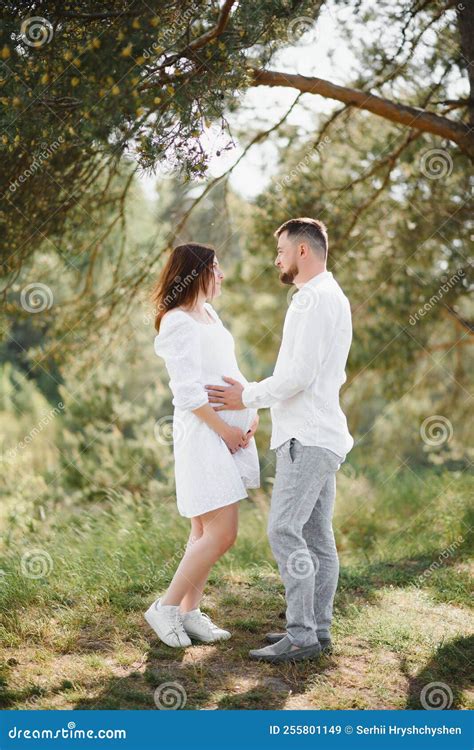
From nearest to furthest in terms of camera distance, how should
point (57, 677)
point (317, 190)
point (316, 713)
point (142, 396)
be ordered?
point (316, 713) < point (57, 677) < point (317, 190) < point (142, 396)

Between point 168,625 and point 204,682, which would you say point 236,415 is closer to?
point 168,625

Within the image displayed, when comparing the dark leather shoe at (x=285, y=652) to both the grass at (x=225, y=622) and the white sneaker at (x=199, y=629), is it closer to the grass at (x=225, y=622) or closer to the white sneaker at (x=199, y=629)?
the grass at (x=225, y=622)

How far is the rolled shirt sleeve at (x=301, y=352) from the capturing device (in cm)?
332

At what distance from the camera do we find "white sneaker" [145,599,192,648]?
3.58m

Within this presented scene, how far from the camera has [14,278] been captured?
210 inches

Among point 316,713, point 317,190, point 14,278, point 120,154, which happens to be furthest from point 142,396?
point 316,713

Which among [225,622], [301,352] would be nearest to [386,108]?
[301,352]

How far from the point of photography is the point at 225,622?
3990 millimetres

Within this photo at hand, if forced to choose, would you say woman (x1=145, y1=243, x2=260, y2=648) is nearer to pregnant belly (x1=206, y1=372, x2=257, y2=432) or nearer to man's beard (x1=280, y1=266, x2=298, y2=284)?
pregnant belly (x1=206, y1=372, x2=257, y2=432)

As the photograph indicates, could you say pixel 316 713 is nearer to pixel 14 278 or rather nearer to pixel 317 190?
pixel 14 278

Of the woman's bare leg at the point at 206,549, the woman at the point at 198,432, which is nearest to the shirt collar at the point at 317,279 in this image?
the woman at the point at 198,432

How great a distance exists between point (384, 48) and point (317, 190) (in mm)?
1482

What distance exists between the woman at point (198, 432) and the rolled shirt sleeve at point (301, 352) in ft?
0.95

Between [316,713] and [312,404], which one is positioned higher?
[312,404]
